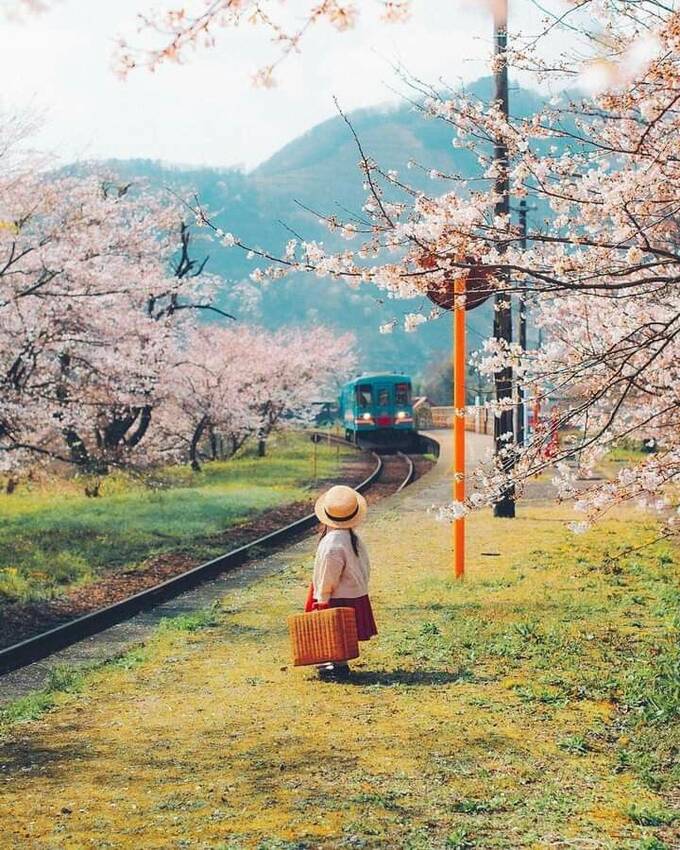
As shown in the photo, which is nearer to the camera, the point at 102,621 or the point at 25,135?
the point at 102,621

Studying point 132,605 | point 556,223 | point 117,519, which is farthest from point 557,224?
point 117,519

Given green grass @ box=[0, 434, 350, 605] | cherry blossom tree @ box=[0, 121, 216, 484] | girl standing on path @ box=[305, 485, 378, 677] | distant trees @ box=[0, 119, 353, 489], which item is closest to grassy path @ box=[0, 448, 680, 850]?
girl standing on path @ box=[305, 485, 378, 677]

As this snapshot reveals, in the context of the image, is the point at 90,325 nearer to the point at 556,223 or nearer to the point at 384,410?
the point at 556,223

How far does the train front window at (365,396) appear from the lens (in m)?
40.3

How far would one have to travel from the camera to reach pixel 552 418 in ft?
21.0

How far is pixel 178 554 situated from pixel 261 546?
3.94 feet

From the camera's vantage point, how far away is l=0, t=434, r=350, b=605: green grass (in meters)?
13.6

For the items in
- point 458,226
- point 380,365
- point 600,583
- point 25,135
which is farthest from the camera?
point 380,365

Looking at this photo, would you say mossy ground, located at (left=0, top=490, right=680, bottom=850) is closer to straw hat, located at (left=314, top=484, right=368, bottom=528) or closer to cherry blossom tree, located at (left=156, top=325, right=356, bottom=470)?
straw hat, located at (left=314, top=484, right=368, bottom=528)

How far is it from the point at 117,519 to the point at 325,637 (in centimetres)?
1156

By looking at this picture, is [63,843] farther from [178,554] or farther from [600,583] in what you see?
[178,554]

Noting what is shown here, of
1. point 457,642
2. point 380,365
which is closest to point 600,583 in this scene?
point 457,642

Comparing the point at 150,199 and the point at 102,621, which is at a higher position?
the point at 150,199

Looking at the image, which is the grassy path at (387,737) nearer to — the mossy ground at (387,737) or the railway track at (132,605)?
the mossy ground at (387,737)
